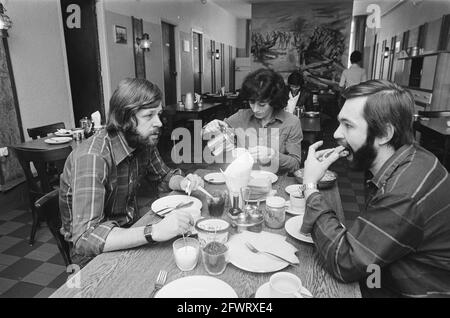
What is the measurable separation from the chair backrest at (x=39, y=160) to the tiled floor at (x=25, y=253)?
1.48 feet

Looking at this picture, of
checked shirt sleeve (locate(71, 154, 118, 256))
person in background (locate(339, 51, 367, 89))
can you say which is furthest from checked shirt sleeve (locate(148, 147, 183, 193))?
person in background (locate(339, 51, 367, 89))

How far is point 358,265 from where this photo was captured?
104 centimetres

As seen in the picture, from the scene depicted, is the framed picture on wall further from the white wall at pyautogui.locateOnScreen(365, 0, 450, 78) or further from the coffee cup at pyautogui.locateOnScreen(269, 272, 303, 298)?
the white wall at pyautogui.locateOnScreen(365, 0, 450, 78)

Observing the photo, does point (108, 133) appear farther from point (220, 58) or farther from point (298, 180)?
point (220, 58)

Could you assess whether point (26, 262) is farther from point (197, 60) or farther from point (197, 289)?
point (197, 60)

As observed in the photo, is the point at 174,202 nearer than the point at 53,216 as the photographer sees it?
No

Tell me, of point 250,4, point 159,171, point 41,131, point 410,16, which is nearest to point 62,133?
point 41,131

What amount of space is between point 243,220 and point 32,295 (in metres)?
1.87

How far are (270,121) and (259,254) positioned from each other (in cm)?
172

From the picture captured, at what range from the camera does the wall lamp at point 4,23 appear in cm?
365

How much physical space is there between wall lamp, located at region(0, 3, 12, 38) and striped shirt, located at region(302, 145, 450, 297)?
4.07 meters

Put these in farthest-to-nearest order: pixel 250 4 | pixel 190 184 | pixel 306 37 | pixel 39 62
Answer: pixel 250 4, pixel 306 37, pixel 39 62, pixel 190 184

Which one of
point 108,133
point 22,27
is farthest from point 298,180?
point 22,27

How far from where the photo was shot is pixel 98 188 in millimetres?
1380
